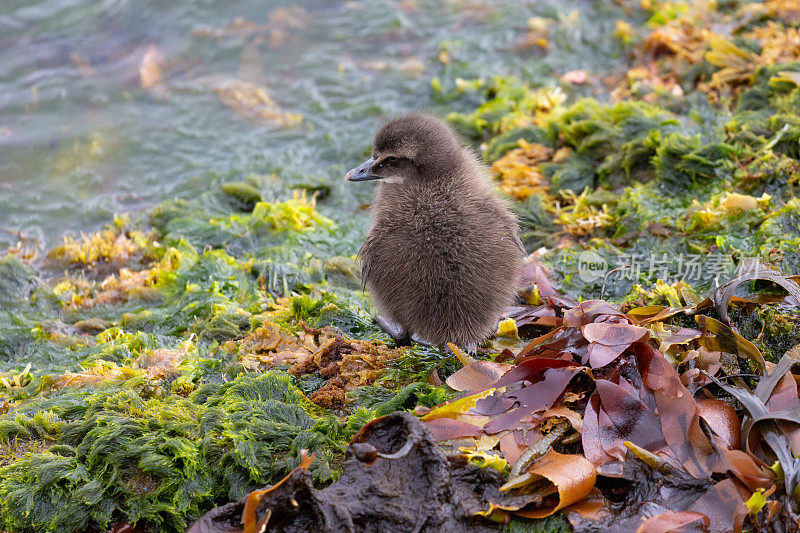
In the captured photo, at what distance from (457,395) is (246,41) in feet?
25.7

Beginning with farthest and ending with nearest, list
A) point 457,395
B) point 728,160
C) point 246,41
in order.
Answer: point 246,41, point 728,160, point 457,395

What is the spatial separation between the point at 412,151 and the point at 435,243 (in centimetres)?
58

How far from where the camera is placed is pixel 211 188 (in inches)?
267

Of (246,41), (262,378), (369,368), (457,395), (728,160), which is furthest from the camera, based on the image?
(246,41)

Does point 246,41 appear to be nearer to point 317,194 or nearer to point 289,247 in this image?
point 317,194

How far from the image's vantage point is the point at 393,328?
3967 millimetres

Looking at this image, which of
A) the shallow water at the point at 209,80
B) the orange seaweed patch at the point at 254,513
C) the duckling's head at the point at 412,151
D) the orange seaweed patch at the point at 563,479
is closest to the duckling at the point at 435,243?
the duckling's head at the point at 412,151

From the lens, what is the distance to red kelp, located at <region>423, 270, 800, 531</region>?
2.45 m

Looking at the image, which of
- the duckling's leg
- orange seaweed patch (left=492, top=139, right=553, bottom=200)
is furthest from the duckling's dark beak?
orange seaweed patch (left=492, top=139, right=553, bottom=200)

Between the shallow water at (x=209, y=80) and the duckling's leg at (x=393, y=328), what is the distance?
2.64 m

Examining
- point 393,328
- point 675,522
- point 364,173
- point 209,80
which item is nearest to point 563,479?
point 675,522

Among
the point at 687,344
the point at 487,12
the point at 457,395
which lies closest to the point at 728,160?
the point at 687,344

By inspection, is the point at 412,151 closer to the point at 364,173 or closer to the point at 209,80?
the point at 364,173

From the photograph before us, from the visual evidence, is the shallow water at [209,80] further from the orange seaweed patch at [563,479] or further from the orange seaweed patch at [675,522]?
the orange seaweed patch at [675,522]
